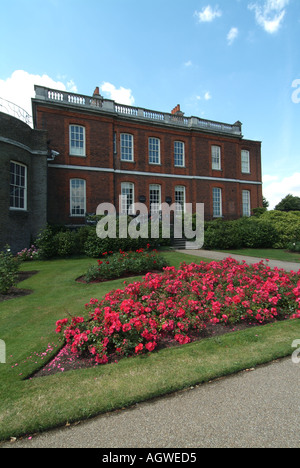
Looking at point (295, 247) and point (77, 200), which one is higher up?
point (77, 200)

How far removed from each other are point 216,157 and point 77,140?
12.9 m

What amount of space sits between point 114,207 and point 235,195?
12.5 meters

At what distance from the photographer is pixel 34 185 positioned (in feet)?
50.0

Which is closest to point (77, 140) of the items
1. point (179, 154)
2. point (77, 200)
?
point (77, 200)

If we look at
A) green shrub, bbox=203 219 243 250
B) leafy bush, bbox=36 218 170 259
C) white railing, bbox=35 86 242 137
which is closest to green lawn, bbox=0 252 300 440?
leafy bush, bbox=36 218 170 259

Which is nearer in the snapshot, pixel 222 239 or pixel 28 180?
pixel 28 180

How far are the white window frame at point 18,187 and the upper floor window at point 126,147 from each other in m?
8.31

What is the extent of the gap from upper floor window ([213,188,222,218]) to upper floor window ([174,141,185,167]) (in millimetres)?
4224

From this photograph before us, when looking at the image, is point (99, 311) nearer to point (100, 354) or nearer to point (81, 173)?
point (100, 354)

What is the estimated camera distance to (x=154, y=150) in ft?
71.9

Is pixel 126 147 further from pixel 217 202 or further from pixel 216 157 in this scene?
pixel 217 202

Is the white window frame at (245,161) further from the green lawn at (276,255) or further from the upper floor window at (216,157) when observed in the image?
the green lawn at (276,255)

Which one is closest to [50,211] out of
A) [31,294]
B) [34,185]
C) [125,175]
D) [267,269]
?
[34,185]

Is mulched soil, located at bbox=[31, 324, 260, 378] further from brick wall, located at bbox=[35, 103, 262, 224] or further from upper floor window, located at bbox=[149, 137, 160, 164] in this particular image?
upper floor window, located at bbox=[149, 137, 160, 164]
